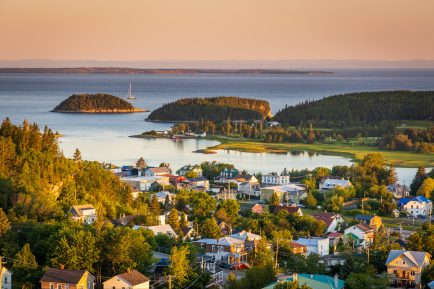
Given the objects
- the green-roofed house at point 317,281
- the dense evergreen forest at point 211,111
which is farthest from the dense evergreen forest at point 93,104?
the green-roofed house at point 317,281

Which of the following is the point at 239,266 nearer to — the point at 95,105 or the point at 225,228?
the point at 225,228

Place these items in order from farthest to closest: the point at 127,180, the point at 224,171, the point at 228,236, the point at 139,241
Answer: the point at 224,171 → the point at 127,180 → the point at 228,236 → the point at 139,241

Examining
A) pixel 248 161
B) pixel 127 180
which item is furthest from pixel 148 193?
pixel 248 161

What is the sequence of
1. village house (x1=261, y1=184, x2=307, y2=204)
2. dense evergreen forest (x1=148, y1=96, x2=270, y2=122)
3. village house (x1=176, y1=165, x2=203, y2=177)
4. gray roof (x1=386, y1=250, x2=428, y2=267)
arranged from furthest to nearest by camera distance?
dense evergreen forest (x1=148, y1=96, x2=270, y2=122) < village house (x1=176, y1=165, x2=203, y2=177) < village house (x1=261, y1=184, x2=307, y2=204) < gray roof (x1=386, y1=250, x2=428, y2=267)

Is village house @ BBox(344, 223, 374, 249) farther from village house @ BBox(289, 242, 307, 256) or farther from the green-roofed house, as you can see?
the green-roofed house

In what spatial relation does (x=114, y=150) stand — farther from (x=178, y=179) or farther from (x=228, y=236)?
(x=228, y=236)

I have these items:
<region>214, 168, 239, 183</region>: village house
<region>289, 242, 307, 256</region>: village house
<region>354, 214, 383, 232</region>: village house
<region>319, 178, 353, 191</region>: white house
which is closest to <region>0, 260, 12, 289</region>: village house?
<region>289, 242, 307, 256</region>: village house
